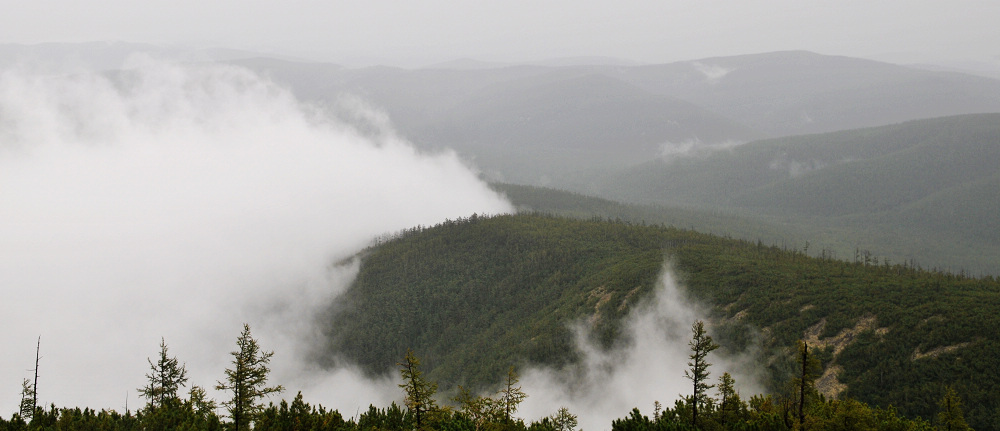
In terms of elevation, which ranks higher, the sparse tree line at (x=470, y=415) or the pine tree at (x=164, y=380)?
the pine tree at (x=164, y=380)

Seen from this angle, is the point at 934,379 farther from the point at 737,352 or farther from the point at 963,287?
the point at 963,287

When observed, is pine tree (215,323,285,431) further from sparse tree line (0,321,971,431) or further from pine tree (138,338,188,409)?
pine tree (138,338,188,409)

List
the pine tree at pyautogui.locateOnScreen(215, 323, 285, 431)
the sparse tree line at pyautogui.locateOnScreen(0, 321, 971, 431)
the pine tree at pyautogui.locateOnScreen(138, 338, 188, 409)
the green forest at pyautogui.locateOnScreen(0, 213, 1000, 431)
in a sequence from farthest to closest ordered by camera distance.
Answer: the pine tree at pyautogui.locateOnScreen(138, 338, 188, 409) < the green forest at pyautogui.locateOnScreen(0, 213, 1000, 431) < the pine tree at pyautogui.locateOnScreen(215, 323, 285, 431) < the sparse tree line at pyautogui.locateOnScreen(0, 321, 971, 431)

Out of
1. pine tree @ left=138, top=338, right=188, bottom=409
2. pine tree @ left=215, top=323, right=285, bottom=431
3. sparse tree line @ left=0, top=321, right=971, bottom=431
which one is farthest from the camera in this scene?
pine tree @ left=138, top=338, right=188, bottom=409

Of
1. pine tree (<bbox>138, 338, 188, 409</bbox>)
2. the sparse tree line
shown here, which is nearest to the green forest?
the sparse tree line

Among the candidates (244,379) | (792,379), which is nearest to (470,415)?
(244,379)

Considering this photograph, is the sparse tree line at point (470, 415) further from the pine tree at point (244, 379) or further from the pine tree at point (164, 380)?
the pine tree at point (164, 380)

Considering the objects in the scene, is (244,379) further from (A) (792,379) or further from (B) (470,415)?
(A) (792,379)

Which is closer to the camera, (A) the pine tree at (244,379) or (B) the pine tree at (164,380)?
(A) the pine tree at (244,379)

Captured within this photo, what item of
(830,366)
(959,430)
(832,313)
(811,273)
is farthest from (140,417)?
(811,273)

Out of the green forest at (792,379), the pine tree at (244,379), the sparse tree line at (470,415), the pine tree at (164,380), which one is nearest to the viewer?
the sparse tree line at (470,415)

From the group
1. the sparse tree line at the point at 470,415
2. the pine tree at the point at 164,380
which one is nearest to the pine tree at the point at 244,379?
the sparse tree line at the point at 470,415

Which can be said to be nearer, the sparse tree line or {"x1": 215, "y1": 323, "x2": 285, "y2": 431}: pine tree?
the sparse tree line

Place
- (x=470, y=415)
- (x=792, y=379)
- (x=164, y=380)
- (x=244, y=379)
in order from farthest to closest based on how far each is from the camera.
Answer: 1. (x=164, y=380)
2. (x=470, y=415)
3. (x=792, y=379)
4. (x=244, y=379)
